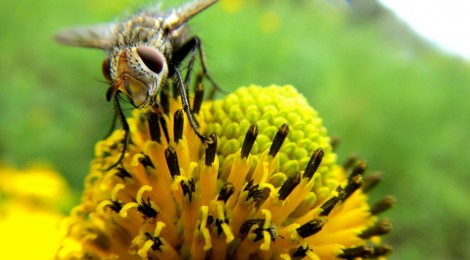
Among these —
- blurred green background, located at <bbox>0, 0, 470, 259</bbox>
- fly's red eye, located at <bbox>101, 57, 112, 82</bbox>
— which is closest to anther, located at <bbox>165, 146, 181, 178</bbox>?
fly's red eye, located at <bbox>101, 57, 112, 82</bbox>

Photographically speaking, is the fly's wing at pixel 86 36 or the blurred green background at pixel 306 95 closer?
the fly's wing at pixel 86 36

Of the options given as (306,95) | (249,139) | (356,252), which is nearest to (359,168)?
(356,252)

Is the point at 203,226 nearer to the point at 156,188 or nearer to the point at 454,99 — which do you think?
the point at 156,188

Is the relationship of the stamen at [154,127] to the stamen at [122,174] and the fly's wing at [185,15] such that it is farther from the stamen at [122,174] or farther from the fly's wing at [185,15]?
the fly's wing at [185,15]

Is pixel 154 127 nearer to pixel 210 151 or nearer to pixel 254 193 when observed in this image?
pixel 210 151

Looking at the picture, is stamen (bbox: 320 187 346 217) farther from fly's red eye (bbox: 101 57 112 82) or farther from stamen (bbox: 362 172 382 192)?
fly's red eye (bbox: 101 57 112 82)

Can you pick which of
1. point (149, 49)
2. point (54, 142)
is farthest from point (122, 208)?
point (54, 142)

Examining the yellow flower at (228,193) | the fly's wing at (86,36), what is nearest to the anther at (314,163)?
the yellow flower at (228,193)
